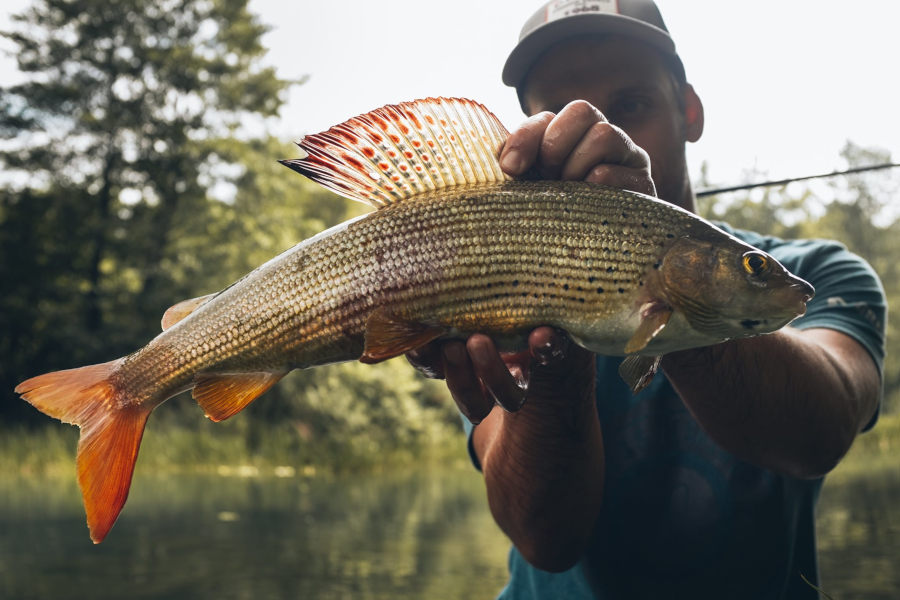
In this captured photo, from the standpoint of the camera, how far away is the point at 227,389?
2.07 metres

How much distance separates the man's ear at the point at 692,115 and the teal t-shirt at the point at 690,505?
997 millimetres

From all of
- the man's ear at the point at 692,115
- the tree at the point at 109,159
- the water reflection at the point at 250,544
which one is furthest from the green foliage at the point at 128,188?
the man's ear at the point at 692,115

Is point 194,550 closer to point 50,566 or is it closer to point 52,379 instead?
point 50,566

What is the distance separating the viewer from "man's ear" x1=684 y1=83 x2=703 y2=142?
3771 millimetres

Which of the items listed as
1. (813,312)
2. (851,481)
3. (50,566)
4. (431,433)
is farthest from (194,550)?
(851,481)

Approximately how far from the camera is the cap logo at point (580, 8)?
10.6ft

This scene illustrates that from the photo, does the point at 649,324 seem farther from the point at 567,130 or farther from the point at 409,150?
the point at 409,150

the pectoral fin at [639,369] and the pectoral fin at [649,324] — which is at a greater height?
the pectoral fin at [649,324]

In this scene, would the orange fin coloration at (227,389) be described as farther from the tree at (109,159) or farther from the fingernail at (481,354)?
the tree at (109,159)

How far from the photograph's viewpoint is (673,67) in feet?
11.2

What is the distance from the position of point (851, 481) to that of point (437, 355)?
16492mm

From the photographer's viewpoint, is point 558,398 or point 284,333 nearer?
point 284,333

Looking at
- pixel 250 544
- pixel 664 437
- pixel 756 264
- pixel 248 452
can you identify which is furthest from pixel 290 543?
pixel 756 264

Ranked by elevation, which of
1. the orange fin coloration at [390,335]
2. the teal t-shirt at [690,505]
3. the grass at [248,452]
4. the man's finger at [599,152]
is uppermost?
the man's finger at [599,152]
